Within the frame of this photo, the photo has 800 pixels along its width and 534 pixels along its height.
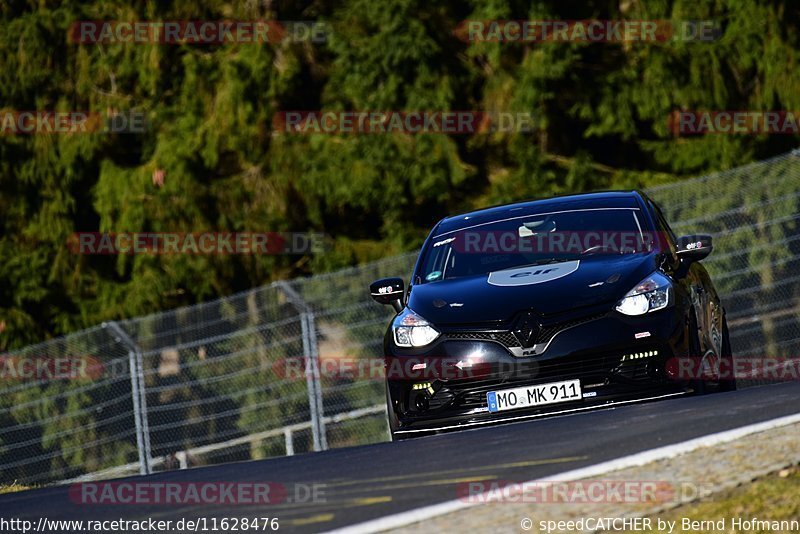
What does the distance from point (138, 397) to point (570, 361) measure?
6.45 meters

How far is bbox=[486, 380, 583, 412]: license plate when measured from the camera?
29.7 feet

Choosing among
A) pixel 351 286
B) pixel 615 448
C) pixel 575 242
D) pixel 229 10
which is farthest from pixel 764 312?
pixel 229 10

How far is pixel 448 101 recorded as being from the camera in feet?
78.5

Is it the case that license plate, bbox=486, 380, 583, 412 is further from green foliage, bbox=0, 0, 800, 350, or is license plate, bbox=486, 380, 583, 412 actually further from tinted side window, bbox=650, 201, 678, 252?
green foliage, bbox=0, 0, 800, 350

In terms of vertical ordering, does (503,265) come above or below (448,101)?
below

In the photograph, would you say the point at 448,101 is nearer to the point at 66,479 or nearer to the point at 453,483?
the point at 66,479

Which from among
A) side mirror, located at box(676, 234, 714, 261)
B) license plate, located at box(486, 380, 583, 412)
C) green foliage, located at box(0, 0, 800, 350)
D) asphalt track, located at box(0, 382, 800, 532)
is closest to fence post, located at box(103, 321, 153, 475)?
asphalt track, located at box(0, 382, 800, 532)

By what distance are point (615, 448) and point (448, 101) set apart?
57.3 feet

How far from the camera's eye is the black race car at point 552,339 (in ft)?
29.7

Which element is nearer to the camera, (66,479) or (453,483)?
(453,483)

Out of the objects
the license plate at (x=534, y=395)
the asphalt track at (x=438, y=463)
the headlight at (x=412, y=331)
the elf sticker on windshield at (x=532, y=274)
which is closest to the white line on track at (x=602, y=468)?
the asphalt track at (x=438, y=463)

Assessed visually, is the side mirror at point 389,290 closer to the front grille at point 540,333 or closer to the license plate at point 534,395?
the front grille at point 540,333

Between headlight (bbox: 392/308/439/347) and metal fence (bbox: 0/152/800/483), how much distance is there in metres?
4.52

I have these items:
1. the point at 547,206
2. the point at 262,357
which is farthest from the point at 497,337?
the point at 262,357
